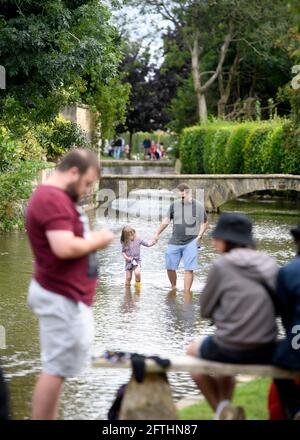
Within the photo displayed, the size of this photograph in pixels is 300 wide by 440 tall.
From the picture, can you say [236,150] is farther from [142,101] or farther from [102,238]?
[142,101]

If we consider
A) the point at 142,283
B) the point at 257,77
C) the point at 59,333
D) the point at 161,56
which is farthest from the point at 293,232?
the point at 161,56

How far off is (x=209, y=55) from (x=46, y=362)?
190 ft

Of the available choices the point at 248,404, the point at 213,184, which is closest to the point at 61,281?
the point at 248,404

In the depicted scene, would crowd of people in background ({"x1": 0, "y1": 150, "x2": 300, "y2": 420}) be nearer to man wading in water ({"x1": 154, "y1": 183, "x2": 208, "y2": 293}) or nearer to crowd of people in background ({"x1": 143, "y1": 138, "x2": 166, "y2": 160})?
man wading in water ({"x1": 154, "y1": 183, "x2": 208, "y2": 293})

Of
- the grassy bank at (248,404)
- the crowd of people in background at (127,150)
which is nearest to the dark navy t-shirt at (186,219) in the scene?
the grassy bank at (248,404)

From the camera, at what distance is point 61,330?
7500mm

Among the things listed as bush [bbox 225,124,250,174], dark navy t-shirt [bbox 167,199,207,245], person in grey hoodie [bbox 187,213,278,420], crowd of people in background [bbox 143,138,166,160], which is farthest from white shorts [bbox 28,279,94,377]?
crowd of people in background [bbox 143,138,166,160]

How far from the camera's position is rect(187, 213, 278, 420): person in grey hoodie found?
750 centimetres

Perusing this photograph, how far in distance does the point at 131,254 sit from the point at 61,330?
10459mm

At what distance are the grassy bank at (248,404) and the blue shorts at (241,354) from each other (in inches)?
35.1

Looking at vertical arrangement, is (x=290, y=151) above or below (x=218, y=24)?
below

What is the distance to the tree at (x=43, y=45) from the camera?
19.1 metres

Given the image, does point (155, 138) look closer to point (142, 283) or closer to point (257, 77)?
point (257, 77)

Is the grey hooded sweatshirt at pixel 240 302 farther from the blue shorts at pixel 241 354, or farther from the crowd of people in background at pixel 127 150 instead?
the crowd of people in background at pixel 127 150
